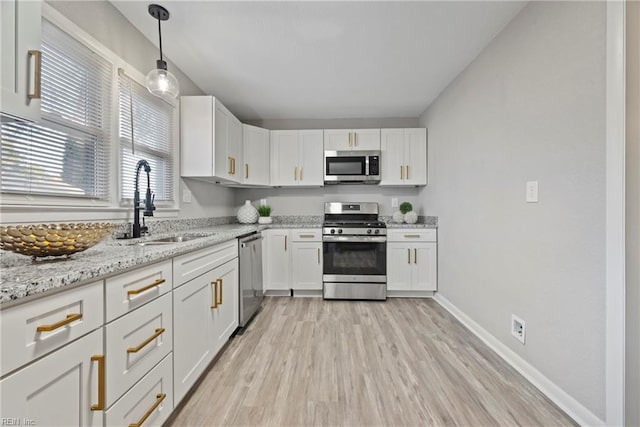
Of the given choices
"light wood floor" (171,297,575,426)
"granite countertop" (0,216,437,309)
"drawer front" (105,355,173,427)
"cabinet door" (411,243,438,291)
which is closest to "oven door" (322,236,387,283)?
"cabinet door" (411,243,438,291)

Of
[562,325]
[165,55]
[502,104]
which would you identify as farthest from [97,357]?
[502,104]

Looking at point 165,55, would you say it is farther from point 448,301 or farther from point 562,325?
point 448,301

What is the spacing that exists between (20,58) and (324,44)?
1788 millimetres

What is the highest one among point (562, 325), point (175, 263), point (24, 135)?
point (24, 135)

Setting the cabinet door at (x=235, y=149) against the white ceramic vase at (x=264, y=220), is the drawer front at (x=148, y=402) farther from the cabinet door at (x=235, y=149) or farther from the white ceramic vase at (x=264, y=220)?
the white ceramic vase at (x=264, y=220)

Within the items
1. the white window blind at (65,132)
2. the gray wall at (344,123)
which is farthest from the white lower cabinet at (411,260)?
the white window blind at (65,132)

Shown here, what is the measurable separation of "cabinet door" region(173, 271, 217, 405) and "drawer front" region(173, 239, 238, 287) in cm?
4

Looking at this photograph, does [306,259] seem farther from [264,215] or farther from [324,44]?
[324,44]

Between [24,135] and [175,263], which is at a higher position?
[24,135]

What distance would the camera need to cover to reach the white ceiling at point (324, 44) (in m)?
1.75

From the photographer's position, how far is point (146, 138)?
6.75ft

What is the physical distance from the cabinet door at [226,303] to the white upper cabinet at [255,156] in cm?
141

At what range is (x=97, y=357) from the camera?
0.90 m

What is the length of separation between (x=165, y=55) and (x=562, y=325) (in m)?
3.39
